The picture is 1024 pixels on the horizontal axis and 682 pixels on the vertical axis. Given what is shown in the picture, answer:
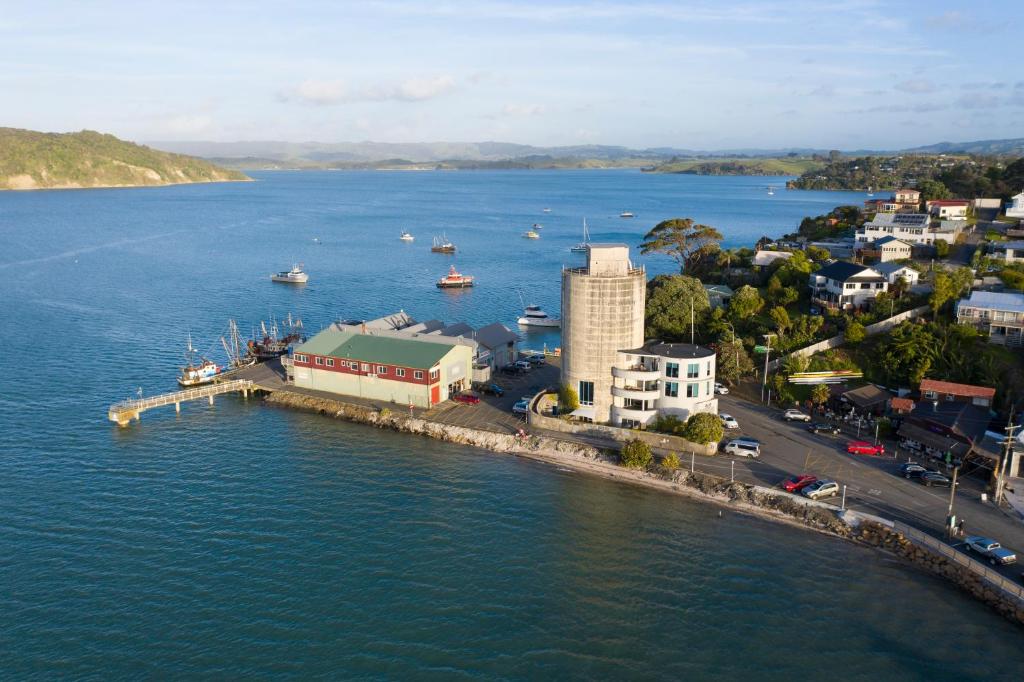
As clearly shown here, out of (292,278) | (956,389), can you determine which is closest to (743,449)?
(956,389)

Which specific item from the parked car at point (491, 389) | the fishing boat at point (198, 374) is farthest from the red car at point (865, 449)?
the fishing boat at point (198, 374)

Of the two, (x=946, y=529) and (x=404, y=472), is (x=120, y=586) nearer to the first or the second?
(x=404, y=472)

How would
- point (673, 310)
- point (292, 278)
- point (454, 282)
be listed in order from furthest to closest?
point (292, 278) → point (454, 282) → point (673, 310)

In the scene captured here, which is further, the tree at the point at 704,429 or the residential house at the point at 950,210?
the residential house at the point at 950,210

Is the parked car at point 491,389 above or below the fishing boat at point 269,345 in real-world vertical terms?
below

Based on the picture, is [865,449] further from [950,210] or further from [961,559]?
[950,210]

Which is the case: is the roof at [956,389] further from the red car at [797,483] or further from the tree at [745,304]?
the tree at [745,304]

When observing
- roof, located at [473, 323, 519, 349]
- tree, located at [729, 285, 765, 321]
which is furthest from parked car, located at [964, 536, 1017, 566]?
roof, located at [473, 323, 519, 349]

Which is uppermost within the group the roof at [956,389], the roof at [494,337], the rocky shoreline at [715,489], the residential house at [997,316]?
the residential house at [997,316]
